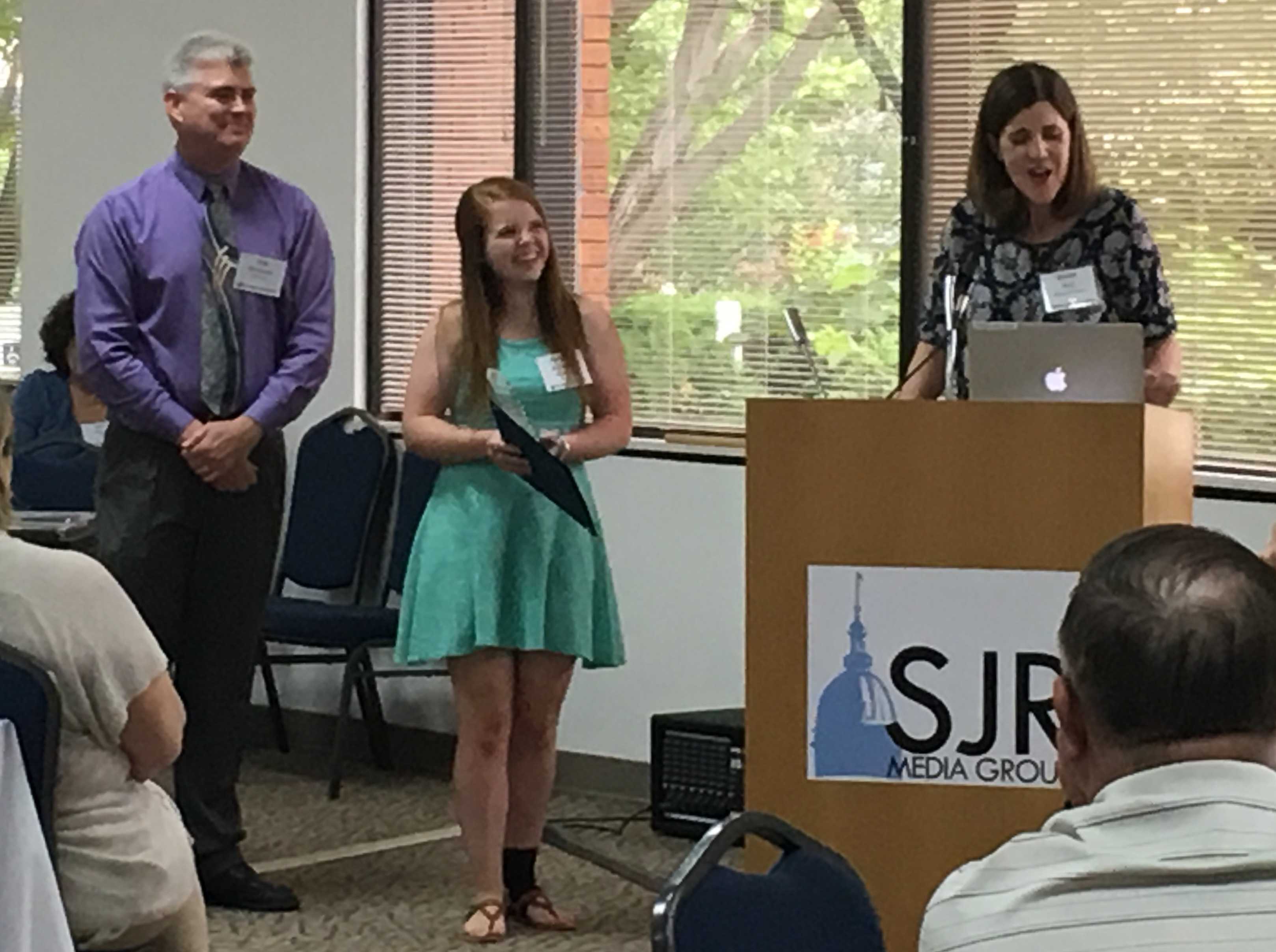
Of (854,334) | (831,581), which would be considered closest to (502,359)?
(831,581)

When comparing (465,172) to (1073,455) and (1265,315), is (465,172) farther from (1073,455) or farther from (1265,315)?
(1073,455)

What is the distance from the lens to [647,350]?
6.24 meters

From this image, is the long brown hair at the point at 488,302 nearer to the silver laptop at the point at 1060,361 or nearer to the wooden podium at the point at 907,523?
the wooden podium at the point at 907,523

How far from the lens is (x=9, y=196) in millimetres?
7594

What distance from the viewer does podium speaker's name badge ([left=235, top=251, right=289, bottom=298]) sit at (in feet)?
14.7

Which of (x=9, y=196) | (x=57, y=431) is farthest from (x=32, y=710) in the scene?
(x=9, y=196)

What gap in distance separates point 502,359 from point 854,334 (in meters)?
1.72

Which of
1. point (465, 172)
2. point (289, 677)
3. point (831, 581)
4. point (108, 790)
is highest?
point (465, 172)

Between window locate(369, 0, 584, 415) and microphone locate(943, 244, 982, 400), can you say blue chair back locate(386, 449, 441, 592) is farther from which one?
microphone locate(943, 244, 982, 400)

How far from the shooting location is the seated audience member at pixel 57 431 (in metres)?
6.32

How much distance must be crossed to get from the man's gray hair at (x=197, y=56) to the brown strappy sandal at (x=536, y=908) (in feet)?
6.27

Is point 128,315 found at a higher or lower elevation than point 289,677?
higher

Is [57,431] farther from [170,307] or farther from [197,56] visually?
[197,56]

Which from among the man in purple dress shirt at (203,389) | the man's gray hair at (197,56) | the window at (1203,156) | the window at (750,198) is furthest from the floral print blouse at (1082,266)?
the window at (750,198)
